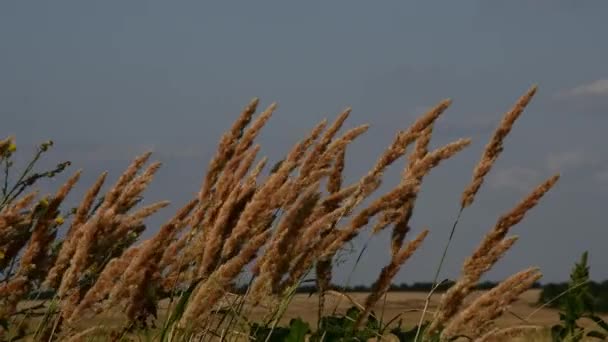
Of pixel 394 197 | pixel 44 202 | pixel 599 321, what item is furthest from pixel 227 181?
pixel 599 321

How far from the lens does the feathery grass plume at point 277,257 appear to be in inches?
108

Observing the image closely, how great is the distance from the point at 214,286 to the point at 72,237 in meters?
0.86

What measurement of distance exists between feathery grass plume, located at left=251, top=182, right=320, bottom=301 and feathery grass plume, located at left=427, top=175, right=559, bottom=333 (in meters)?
0.65

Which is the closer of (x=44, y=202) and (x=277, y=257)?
(x=277, y=257)

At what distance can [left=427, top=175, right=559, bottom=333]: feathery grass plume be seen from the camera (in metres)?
3.24

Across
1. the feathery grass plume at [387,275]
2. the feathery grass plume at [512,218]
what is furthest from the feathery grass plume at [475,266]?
the feathery grass plume at [387,275]

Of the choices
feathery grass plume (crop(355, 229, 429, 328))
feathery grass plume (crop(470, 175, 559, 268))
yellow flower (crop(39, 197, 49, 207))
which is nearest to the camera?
feathery grass plume (crop(470, 175, 559, 268))

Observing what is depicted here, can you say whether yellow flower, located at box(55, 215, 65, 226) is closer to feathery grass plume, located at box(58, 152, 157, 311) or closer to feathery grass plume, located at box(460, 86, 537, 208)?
feathery grass plume, located at box(58, 152, 157, 311)

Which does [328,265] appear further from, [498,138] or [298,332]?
[498,138]

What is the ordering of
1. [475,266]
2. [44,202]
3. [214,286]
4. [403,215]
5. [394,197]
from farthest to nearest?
[44,202] < [403,215] < [475,266] < [394,197] < [214,286]

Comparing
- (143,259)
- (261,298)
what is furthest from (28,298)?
(261,298)

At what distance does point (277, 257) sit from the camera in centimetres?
291

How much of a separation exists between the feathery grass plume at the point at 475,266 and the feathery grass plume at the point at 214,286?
2.43ft

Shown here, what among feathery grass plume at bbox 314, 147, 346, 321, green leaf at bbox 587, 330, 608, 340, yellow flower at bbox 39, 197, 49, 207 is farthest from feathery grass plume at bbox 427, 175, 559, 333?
yellow flower at bbox 39, 197, 49, 207
